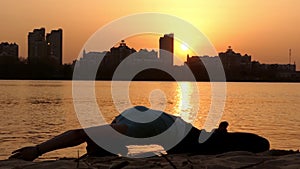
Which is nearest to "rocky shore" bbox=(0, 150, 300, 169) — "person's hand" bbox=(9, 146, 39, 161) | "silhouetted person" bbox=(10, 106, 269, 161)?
"silhouetted person" bbox=(10, 106, 269, 161)

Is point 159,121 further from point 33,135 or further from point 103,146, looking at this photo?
point 33,135

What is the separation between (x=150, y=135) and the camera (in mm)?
5594

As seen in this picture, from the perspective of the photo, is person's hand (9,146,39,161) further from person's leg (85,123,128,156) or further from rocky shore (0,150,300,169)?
person's leg (85,123,128,156)

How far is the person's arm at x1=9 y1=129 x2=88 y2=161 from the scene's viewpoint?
5.05 metres

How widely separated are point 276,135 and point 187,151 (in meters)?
14.6

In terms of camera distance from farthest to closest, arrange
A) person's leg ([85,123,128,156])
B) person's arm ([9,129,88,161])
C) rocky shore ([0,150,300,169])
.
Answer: rocky shore ([0,150,300,169])
person's leg ([85,123,128,156])
person's arm ([9,129,88,161])

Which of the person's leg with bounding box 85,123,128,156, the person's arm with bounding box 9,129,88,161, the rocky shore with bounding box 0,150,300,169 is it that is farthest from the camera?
the rocky shore with bounding box 0,150,300,169

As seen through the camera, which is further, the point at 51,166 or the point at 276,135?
the point at 276,135

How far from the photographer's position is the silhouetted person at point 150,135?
16.7 feet

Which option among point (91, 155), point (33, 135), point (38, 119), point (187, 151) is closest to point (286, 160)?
point (187, 151)

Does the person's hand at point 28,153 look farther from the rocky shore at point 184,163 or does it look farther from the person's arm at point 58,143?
the rocky shore at point 184,163

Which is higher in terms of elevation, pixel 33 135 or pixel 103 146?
pixel 103 146

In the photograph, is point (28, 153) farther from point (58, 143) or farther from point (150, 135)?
point (150, 135)

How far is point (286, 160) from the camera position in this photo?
5.63m
